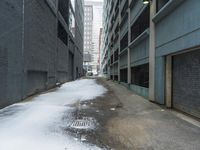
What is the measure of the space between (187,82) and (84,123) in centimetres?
426

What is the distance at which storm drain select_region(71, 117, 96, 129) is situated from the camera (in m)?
6.31

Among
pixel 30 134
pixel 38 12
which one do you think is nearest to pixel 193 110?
pixel 30 134

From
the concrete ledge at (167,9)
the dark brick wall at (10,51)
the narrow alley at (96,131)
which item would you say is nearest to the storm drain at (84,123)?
the narrow alley at (96,131)

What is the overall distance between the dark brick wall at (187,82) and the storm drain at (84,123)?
3.57m

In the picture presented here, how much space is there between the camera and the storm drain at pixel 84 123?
20.7 ft

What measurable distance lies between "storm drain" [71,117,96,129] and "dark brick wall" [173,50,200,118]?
141 inches

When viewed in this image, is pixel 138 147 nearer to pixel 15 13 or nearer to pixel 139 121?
pixel 139 121

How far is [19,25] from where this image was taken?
1132 cm

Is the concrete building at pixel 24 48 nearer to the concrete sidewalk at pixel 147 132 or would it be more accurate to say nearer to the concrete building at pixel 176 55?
the concrete sidewalk at pixel 147 132

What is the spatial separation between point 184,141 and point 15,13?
9.36m

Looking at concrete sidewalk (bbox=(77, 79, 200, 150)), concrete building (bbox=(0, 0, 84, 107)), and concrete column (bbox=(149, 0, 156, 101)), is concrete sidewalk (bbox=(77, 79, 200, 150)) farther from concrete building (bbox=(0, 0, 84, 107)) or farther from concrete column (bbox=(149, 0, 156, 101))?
concrete building (bbox=(0, 0, 84, 107))

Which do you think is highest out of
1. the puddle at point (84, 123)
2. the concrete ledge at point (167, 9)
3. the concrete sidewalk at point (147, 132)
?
the concrete ledge at point (167, 9)

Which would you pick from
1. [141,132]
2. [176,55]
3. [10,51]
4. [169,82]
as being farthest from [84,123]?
[10,51]

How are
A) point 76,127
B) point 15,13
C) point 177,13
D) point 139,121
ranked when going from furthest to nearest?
point 15,13, point 177,13, point 139,121, point 76,127
